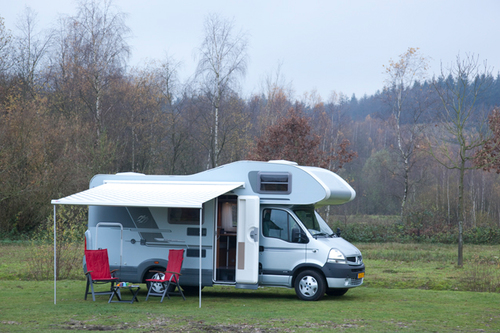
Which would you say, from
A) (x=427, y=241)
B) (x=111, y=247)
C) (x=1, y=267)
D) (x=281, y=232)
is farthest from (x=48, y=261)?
(x=427, y=241)

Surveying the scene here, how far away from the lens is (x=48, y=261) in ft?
48.1

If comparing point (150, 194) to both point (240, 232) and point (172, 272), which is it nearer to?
point (172, 272)

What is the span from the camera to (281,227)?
1073 centimetres

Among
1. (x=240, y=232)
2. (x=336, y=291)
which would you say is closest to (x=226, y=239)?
(x=240, y=232)

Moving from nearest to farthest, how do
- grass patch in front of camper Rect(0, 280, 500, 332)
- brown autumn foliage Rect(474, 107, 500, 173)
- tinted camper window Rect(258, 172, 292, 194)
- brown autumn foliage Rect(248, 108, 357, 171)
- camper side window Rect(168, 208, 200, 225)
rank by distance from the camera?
1. grass patch in front of camper Rect(0, 280, 500, 332)
2. tinted camper window Rect(258, 172, 292, 194)
3. camper side window Rect(168, 208, 200, 225)
4. brown autumn foliage Rect(474, 107, 500, 173)
5. brown autumn foliage Rect(248, 108, 357, 171)

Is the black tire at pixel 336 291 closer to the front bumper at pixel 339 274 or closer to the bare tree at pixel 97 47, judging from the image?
the front bumper at pixel 339 274

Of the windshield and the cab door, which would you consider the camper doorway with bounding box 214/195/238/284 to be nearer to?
the cab door

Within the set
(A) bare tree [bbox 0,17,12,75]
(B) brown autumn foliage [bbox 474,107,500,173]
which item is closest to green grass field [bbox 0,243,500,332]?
(B) brown autumn foliage [bbox 474,107,500,173]

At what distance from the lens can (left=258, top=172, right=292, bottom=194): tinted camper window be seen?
1072 cm

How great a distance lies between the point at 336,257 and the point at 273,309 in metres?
1.74

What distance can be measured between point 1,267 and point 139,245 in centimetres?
750

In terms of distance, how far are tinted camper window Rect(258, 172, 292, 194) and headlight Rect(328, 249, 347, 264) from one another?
1510 millimetres

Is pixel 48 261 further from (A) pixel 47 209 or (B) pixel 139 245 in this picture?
(A) pixel 47 209

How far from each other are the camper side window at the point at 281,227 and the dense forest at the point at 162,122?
909cm
